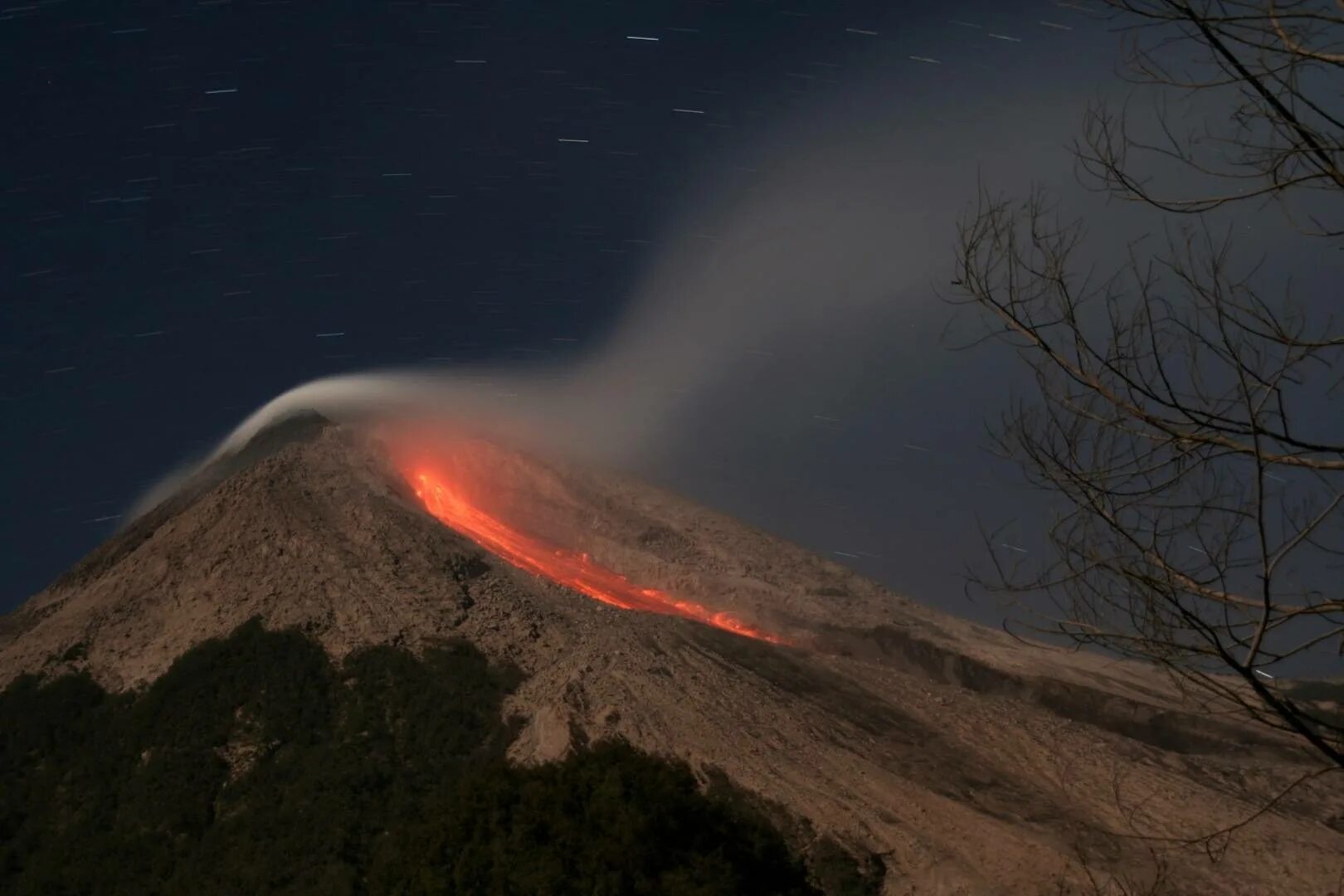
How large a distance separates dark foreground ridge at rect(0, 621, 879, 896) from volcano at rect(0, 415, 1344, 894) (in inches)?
85.6

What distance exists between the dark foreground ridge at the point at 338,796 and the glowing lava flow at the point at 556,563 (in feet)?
51.0

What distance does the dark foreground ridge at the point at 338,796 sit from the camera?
29.8 m

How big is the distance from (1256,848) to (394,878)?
28417 mm

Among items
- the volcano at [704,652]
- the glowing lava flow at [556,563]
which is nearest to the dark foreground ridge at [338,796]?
the volcano at [704,652]

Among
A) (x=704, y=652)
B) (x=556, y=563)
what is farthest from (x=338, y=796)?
(x=556, y=563)

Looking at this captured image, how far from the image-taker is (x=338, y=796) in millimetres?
46438

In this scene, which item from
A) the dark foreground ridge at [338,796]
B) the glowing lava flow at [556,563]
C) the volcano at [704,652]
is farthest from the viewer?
the glowing lava flow at [556,563]

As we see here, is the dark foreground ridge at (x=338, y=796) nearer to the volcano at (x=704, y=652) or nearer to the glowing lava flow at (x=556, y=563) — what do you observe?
the volcano at (x=704, y=652)

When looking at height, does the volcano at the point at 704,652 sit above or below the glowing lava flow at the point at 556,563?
above

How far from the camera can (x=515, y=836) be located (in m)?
29.5

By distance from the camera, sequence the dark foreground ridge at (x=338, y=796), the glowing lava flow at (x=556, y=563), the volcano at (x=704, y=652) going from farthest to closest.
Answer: the glowing lava flow at (x=556, y=563), the volcano at (x=704, y=652), the dark foreground ridge at (x=338, y=796)

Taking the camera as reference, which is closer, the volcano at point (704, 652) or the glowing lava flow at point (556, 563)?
the volcano at point (704, 652)

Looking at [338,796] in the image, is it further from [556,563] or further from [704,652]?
[556,563]

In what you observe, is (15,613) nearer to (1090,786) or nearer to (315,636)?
(315,636)
